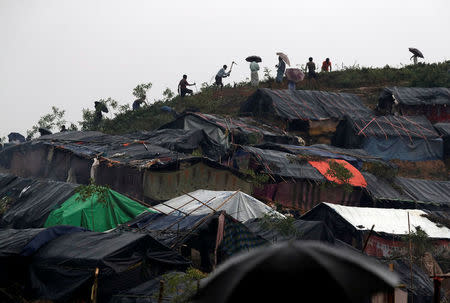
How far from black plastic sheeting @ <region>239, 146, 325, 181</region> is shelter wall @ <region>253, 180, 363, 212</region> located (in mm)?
291

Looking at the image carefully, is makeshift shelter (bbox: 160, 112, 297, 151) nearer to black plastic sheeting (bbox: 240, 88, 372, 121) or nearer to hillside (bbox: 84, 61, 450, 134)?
black plastic sheeting (bbox: 240, 88, 372, 121)

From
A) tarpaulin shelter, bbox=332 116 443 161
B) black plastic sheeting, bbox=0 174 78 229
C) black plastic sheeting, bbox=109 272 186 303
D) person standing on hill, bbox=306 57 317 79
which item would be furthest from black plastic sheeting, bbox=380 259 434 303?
person standing on hill, bbox=306 57 317 79

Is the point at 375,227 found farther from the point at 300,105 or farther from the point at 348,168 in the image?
the point at 300,105

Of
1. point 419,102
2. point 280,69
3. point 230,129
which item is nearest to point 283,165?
point 230,129

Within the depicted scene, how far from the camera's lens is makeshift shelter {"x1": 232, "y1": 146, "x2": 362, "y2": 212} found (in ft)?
62.6

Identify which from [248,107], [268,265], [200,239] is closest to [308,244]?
[268,265]

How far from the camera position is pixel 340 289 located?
2869 mm

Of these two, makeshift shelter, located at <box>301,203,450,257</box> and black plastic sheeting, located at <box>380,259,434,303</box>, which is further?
makeshift shelter, located at <box>301,203,450,257</box>

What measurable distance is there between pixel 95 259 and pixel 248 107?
756 inches

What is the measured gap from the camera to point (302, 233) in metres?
13.3

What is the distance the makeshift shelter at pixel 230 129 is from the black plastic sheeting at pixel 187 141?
0.33m

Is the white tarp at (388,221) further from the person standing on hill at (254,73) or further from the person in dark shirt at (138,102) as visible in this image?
the person in dark shirt at (138,102)

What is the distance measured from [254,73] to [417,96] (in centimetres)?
967

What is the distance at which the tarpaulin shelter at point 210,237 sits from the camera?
1355 cm
